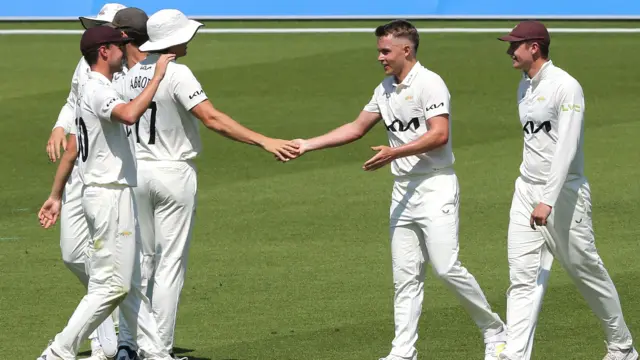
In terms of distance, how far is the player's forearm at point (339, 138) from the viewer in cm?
924

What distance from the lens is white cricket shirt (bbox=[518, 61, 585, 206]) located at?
827 cm

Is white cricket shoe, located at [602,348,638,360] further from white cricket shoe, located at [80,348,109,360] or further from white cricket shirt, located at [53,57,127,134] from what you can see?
white cricket shirt, located at [53,57,127,134]

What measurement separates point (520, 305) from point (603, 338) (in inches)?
46.2

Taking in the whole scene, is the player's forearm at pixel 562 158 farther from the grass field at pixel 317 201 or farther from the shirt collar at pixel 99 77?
the shirt collar at pixel 99 77

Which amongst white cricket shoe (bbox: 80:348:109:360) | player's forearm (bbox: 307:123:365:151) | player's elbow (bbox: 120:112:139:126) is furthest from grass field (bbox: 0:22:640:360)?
player's elbow (bbox: 120:112:139:126)

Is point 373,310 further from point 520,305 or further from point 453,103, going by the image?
point 453,103

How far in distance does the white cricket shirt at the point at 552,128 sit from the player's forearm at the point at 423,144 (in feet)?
1.85

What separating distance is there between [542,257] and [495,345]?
657 mm

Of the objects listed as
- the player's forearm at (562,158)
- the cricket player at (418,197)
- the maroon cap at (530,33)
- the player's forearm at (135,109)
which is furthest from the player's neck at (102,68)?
the player's forearm at (562,158)

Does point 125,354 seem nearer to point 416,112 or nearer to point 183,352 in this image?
point 183,352

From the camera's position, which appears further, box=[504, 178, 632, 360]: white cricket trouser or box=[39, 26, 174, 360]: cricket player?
box=[504, 178, 632, 360]: white cricket trouser

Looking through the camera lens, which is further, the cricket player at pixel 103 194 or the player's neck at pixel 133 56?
the player's neck at pixel 133 56

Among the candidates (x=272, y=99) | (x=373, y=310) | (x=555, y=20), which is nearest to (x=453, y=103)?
(x=272, y=99)

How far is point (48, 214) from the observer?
347 inches
